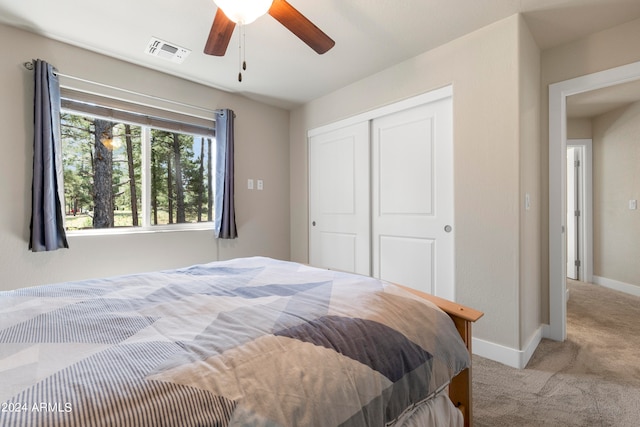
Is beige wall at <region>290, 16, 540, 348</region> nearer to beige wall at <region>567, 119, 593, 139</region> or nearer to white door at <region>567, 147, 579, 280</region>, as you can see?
beige wall at <region>567, 119, 593, 139</region>

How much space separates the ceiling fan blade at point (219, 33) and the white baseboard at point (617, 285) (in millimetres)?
4902

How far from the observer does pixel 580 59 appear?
2.23m

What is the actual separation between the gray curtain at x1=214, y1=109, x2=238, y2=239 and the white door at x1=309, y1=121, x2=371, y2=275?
91 centimetres

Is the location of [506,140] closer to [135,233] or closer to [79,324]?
[79,324]

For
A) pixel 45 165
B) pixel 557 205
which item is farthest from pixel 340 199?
pixel 45 165

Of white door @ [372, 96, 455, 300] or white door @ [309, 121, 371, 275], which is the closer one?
white door @ [372, 96, 455, 300]

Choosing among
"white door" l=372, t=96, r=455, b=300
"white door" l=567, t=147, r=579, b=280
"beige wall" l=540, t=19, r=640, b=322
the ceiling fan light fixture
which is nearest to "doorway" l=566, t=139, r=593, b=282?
"white door" l=567, t=147, r=579, b=280

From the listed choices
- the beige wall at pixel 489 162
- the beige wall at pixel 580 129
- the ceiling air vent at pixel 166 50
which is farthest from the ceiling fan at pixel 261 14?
the beige wall at pixel 580 129

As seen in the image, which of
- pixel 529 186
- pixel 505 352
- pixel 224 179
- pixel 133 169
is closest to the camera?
pixel 505 352

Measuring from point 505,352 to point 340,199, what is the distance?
6.21 ft

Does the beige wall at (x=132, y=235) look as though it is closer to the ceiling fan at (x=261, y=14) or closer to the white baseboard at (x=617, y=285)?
the ceiling fan at (x=261, y=14)

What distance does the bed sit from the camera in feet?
1.82

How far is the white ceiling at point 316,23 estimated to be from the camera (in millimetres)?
1861

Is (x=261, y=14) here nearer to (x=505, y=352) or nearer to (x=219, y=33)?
(x=219, y=33)
